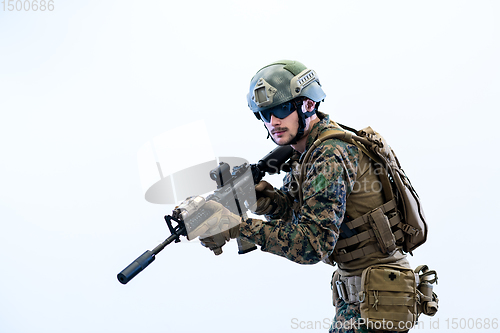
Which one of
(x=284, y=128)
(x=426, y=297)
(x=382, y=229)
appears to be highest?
(x=284, y=128)

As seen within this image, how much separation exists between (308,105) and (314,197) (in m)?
0.58

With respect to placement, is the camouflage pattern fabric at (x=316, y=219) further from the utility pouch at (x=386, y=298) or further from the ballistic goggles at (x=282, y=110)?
the utility pouch at (x=386, y=298)

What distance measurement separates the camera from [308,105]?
2656mm

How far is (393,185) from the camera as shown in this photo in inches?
106

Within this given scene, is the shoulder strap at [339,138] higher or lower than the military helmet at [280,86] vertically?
lower

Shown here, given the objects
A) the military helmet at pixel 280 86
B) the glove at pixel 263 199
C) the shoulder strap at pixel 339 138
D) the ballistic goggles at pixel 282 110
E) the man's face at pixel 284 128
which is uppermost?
the military helmet at pixel 280 86

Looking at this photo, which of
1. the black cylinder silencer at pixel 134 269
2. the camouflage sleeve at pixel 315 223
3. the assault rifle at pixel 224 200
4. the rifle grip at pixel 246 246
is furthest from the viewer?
the rifle grip at pixel 246 246

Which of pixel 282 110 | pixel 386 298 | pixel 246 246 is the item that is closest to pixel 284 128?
pixel 282 110

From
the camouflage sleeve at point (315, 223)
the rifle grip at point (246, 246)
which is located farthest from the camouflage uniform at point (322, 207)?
the rifle grip at point (246, 246)

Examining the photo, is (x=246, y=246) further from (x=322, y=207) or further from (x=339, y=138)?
(x=339, y=138)

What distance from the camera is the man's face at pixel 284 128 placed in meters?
2.63

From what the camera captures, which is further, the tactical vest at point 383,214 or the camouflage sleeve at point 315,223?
the tactical vest at point 383,214

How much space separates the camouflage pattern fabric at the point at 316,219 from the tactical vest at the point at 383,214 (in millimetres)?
133

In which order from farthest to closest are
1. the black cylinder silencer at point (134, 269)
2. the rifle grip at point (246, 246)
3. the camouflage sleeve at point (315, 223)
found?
the rifle grip at point (246, 246) → the camouflage sleeve at point (315, 223) → the black cylinder silencer at point (134, 269)
